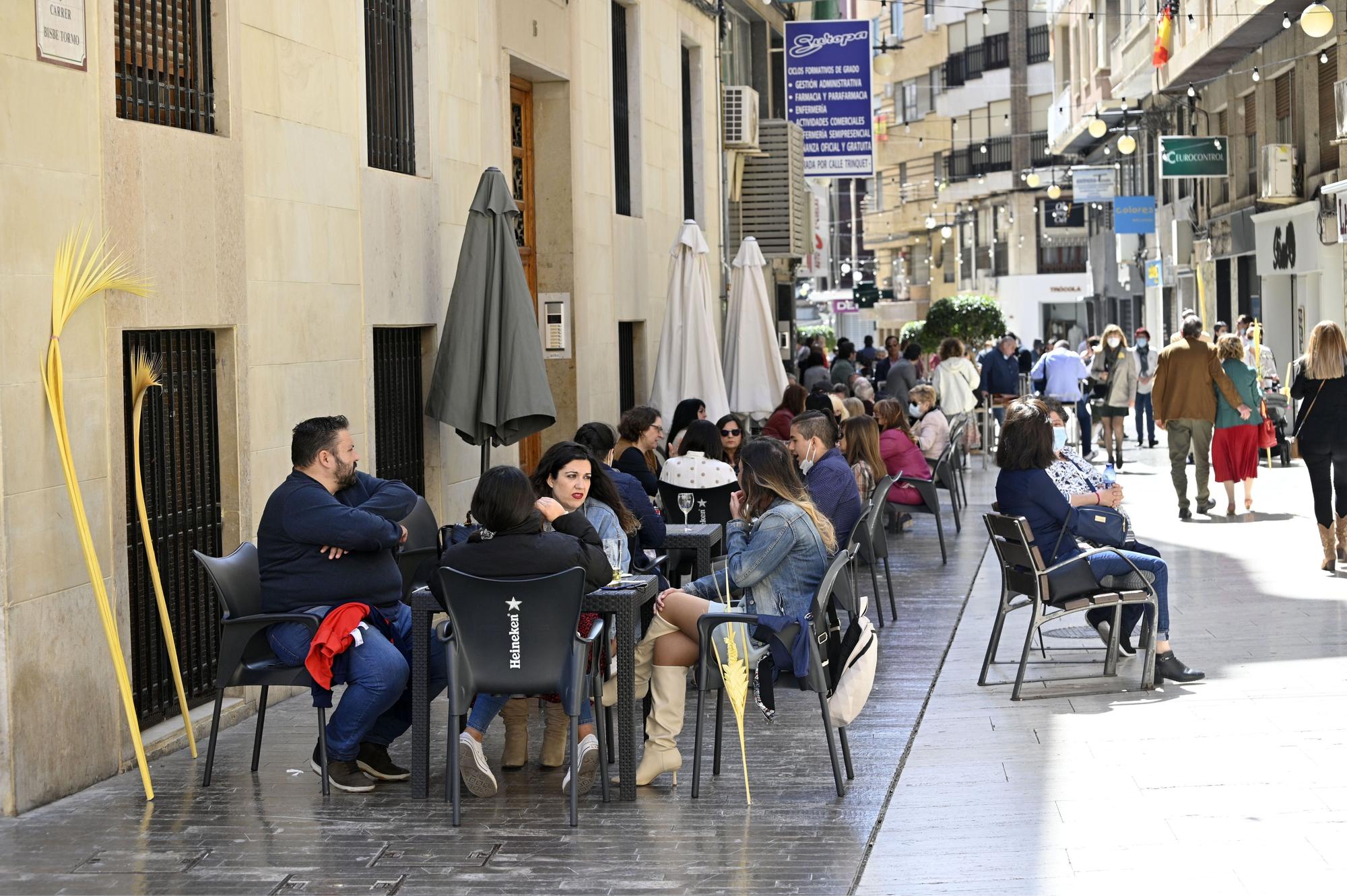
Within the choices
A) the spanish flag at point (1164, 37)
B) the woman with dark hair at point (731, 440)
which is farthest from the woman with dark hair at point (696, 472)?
the spanish flag at point (1164, 37)

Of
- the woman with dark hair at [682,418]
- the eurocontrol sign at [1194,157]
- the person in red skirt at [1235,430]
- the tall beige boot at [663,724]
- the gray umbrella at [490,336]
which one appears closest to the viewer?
the tall beige boot at [663,724]

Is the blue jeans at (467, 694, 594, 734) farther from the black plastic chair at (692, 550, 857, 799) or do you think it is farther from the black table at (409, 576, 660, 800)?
the black plastic chair at (692, 550, 857, 799)

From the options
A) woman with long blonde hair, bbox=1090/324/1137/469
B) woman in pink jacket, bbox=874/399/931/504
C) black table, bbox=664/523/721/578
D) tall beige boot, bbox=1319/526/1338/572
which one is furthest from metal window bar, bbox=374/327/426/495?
woman with long blonde hair, bbox=1090/324/1137/469

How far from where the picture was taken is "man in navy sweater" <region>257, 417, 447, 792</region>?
6.72 meters

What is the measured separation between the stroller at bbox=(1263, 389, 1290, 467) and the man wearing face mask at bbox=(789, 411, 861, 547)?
475 inches

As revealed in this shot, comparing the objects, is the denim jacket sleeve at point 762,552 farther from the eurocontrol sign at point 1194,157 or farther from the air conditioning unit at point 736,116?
the eurocontrol sign at point 1194,157

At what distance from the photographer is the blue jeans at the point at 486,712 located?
6773mm

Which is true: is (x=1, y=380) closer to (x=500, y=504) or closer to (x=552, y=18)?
(x=500, y=504)

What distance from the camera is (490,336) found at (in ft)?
33.8

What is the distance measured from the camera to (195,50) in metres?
8.13

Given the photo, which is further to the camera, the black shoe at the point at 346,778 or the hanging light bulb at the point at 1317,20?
the hanging light bulb at the point at 1317,20

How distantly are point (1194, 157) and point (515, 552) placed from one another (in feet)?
80.3

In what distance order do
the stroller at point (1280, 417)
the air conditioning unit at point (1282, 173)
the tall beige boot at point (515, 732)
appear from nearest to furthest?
1. the tall beige boot at point (515, 732)
2. the stroller at point (1280, 417)
3. the air conditioning unit at point (1282, 173)

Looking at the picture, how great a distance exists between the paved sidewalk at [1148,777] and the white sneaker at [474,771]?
1.61m
